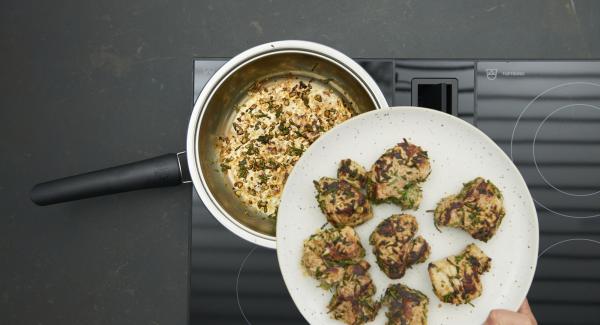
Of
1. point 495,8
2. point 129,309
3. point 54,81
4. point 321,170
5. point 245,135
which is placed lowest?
point 129,309

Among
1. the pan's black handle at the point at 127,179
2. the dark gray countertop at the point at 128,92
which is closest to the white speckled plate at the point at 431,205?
the pan's black handle at the point at 127,179

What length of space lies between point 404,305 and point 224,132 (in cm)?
55

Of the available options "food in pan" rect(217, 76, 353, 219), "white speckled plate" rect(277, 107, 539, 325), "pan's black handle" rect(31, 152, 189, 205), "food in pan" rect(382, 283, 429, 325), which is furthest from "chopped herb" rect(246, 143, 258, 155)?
"food in pan" rect(382, 283, 429, 325)

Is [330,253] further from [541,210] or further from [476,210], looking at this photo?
[541,210]

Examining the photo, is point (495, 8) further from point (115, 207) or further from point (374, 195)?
point (115, 207)

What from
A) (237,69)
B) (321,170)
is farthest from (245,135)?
(321,170)

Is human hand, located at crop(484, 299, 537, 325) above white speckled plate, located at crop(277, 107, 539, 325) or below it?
below

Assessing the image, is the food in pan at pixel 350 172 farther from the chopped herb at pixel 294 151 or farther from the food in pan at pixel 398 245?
the chopped herb at pixel 294 151

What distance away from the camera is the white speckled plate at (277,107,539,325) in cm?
83

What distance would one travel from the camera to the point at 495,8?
127cm

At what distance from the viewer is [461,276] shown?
821 millimetres

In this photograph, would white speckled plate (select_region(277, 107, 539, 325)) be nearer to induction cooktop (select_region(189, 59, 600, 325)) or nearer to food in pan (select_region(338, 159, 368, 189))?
food in pan (select_region(338, 159, 368, 189))

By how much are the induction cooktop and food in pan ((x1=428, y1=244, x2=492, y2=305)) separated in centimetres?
37

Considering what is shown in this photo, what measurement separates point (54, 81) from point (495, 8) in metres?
1.21
